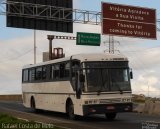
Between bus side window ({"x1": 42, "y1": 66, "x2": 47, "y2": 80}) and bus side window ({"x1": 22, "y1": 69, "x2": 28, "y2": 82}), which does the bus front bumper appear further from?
bus side window ({"x1": 22, "y1": 69, "x2": 28, "y2": 82})

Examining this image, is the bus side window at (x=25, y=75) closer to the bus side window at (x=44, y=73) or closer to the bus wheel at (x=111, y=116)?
the bus side window at (x=44, y=73)

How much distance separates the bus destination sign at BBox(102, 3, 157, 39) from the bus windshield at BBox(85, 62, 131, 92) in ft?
51.5

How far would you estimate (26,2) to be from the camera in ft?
125

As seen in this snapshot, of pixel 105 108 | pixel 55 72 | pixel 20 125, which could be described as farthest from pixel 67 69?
pixel 20 125

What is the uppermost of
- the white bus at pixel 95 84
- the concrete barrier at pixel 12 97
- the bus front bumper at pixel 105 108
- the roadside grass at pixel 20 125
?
the white bus at pixel 95 84

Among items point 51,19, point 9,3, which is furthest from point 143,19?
point 9,3

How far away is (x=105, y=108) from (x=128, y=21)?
1779 cm

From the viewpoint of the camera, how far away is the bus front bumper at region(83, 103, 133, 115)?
2347cm

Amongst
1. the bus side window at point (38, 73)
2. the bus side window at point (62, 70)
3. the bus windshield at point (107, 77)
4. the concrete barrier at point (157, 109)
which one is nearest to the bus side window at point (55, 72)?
the bus side window at point (62, 70)

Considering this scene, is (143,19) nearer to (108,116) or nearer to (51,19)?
(51,19)

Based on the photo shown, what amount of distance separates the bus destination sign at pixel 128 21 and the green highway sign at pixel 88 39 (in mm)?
13899

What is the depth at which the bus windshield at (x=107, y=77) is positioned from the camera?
77.8 ft

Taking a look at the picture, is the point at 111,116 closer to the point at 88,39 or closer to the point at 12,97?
the point at 88,39

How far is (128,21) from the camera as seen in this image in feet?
133
